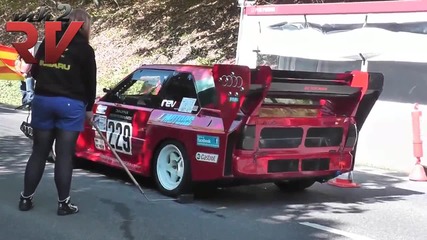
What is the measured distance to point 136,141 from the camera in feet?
25.5

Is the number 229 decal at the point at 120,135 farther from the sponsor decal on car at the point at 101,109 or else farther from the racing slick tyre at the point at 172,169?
the racing slick tyre at the point at 172,169

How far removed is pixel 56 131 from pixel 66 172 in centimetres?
41

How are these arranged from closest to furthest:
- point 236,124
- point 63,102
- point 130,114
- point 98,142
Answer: point 63,102
point 236,124
point 130,114
point 98,142

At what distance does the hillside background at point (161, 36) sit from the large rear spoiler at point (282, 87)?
1143 centimetres

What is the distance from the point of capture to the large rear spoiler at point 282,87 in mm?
6453

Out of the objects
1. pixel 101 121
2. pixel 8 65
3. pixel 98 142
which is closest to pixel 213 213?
pixel 98 142

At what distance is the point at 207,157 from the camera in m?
6.82

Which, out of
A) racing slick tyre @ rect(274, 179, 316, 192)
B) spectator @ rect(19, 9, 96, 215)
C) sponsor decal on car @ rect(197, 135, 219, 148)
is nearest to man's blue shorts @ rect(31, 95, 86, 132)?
spectator @ rect(19, 9, 96, 215)

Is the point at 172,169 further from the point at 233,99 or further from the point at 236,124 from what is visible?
the point at 233,99

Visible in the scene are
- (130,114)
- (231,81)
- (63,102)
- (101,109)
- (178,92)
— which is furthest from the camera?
(101,109)

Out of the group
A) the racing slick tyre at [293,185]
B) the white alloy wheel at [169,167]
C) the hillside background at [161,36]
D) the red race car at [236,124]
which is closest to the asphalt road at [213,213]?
the racing slick tyre at [293,185]

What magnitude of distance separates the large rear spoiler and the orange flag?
952cm

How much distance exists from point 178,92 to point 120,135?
100cm

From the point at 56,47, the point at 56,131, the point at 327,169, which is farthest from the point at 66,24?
the point at 327,169
